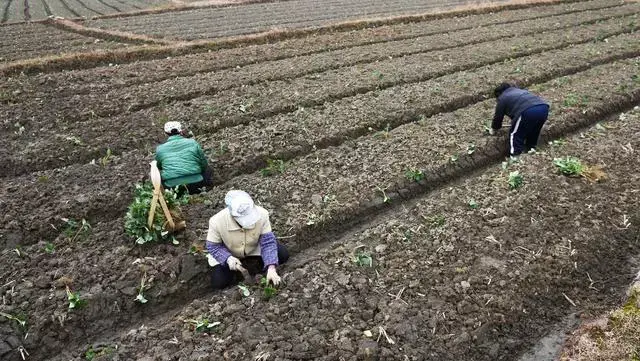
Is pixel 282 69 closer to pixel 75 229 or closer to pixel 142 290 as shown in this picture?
pixel 75 229

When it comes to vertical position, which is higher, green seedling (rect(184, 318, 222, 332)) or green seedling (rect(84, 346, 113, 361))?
green seedling (rect(184, 318, 222, 332))

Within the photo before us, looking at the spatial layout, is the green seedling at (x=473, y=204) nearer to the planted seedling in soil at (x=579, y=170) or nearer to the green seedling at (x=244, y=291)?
the planted seedling in soil at (x=579, y=170)

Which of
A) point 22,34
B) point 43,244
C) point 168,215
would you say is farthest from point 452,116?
point 22,34

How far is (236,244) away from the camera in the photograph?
619 cm

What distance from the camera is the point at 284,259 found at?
686cm

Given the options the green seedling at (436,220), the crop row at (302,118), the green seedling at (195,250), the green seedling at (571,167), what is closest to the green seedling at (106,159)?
the crop row at (302,118)

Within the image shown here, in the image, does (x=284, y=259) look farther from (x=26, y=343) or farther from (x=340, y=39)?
(x=340, y=39)

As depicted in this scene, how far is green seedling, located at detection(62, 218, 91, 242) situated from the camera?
290 inches

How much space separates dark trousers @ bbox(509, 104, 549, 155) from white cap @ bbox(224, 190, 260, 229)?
581cm

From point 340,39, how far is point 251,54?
4.06 metres

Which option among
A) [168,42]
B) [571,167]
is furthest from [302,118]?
[168,42]

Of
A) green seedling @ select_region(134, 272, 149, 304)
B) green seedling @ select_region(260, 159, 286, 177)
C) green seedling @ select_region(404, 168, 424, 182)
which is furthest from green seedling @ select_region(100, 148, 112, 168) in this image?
green seedling @ select_region(404, 168, 424, 182)

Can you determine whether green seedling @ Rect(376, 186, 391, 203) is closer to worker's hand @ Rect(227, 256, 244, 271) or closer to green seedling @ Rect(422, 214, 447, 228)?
green seedling @ Rect(422, 214, 447, 228)

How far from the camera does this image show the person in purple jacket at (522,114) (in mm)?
8930
